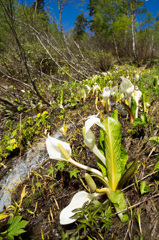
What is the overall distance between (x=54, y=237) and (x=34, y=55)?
8.02 metres

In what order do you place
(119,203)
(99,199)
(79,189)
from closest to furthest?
(119,203) < (99,199) < (79,189)

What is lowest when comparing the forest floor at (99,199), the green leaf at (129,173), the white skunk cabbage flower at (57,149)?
the forest floor at (99,199)

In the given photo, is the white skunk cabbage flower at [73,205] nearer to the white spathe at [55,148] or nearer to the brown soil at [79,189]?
the brown soil at [79,189]

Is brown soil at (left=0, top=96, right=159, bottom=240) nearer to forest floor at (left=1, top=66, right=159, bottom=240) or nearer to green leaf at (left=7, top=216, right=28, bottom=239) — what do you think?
forest floor at (left=1, top=66, right=159, bottom=240)

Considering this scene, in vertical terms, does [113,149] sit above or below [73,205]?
above

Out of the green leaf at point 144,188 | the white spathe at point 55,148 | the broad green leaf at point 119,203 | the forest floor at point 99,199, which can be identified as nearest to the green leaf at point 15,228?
the forest floor at point 99,199

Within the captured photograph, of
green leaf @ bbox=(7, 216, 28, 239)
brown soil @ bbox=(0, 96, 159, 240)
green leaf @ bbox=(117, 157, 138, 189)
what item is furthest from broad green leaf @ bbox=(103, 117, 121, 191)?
green leaf @ bbox=(7, 216, 28, 239)

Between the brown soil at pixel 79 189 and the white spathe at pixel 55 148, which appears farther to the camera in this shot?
the white spathe at pixel 55 148

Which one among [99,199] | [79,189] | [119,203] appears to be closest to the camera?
[119,203]

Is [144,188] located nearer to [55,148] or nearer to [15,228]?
[55,148]

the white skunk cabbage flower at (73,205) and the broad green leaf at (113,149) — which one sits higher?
the broad green leaf at (113,149)

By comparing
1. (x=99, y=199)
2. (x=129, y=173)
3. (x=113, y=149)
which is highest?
(x=113, y=149)

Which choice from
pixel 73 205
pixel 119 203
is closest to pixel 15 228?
pixel 73 205

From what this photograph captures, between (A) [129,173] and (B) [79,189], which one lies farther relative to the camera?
(B) [79,189]
